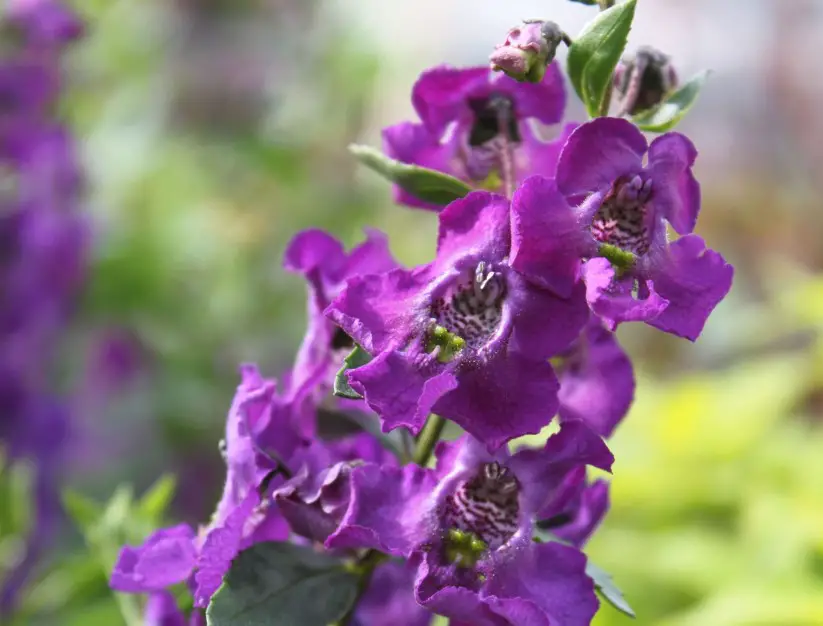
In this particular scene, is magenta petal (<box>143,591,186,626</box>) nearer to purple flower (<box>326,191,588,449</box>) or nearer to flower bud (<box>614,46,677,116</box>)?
purple flower (<box>326,191,588,449</box>)

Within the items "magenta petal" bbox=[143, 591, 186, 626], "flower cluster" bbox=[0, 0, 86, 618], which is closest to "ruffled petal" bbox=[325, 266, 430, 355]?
"magenta petal" bbox=[143, 591, 186, 626]

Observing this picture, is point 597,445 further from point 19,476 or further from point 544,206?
point 19,476

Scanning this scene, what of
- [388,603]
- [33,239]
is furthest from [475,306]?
[33,239]

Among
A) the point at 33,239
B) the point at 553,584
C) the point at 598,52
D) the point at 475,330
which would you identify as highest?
the point at 598,52

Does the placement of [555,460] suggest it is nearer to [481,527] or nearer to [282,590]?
[481,527]

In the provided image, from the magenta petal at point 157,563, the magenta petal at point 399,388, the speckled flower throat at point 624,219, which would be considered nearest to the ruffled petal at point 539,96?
the speckled flower throat at point 624,219

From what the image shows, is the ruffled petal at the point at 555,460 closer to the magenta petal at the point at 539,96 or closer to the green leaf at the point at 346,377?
the green leaf at the point at 346,377
